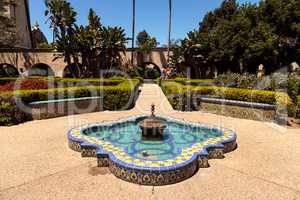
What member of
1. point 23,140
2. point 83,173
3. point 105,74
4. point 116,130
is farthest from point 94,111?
point 105,74

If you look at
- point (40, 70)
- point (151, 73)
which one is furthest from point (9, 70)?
point (151, 73)

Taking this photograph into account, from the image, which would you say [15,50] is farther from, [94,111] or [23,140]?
[23,140]

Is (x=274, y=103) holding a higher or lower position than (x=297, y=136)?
higher

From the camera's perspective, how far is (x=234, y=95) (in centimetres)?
1254

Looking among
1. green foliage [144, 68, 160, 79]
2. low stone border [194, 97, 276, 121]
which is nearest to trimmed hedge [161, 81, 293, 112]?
low stone border [194, 97, 276, 121]

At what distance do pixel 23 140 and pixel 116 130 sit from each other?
3.50 m

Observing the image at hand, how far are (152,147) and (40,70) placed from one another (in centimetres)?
3549

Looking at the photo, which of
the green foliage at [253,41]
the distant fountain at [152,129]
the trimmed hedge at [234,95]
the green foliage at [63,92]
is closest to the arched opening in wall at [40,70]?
the green foliage at [253,41]

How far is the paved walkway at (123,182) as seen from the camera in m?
4.33

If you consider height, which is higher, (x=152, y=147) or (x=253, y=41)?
(x=253, y=41)

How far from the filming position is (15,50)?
111 ft

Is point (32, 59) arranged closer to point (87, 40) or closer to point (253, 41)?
point (87, 40)

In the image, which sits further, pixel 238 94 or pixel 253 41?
pixel 253 41

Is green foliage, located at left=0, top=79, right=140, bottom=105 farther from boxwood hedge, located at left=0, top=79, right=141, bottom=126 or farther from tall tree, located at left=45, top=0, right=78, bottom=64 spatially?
tall tree, located at left=45, top=0, right=78, bottom=64
